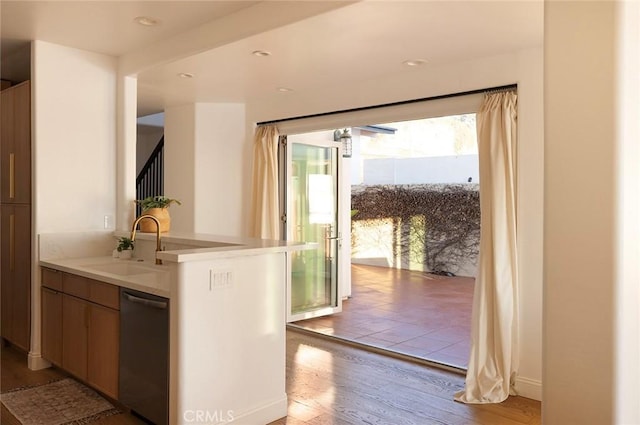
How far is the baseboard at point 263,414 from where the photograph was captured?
286cm

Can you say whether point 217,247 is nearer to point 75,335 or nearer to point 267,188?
point 75,335

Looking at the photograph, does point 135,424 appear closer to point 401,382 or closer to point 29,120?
point 401,382

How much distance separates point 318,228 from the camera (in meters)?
6.19

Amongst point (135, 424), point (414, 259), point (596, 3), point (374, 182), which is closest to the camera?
point (596, 3)

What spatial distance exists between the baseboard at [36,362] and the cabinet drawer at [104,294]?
1087 millimetres

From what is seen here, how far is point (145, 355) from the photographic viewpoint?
9.36ft

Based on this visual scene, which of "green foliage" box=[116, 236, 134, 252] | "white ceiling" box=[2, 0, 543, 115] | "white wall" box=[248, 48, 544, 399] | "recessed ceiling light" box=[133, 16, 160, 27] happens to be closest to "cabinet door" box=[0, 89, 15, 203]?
"white ceiling" box=[2, 0, 543, 115]

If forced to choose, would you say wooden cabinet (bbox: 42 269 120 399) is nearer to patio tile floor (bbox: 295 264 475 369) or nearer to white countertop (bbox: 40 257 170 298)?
white countertop (bbox: 40 257 170 298)

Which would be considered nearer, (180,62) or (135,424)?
(135,424)

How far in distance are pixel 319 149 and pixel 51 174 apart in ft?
10.4

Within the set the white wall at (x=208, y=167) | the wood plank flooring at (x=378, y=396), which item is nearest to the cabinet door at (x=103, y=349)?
the wood plank flooring at (x=378, y=396)

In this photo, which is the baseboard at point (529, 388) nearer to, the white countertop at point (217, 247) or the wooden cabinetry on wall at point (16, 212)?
the white countertop at point (217, 247)

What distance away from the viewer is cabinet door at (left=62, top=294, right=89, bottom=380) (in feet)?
11.1

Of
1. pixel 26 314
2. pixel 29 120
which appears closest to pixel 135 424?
pixel 26 314
